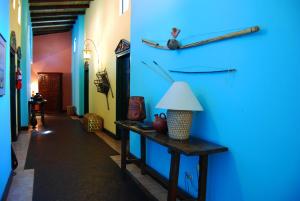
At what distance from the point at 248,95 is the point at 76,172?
2624 mm

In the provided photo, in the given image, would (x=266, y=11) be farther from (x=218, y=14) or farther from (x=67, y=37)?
(x=67, y=37)

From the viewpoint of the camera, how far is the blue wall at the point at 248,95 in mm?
1659

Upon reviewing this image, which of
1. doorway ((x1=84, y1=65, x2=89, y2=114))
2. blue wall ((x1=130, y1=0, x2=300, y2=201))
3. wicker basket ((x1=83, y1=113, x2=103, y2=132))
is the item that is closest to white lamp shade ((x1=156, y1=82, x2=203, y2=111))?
blue wall ((x1=130, y1=0, x2=300, y2=201))

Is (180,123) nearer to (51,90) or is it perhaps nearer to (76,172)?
(76,172)

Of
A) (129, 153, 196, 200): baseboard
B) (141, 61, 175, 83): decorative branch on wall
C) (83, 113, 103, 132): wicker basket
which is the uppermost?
(141, 61, 175, 83): decorative branch on wall

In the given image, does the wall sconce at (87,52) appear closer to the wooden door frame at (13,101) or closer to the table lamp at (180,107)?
the wooden door frame at (13,101)

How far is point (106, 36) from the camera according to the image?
6.60m

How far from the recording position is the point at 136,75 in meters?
4.02

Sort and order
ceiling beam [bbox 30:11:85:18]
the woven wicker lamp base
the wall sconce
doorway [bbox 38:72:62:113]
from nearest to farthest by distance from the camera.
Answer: the woven wicker lamp base
the wall sconce
ceiling beam [bbox 30:11:85:18]
doorway [bbox 38:72:62:113]

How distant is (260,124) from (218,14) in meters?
1.01

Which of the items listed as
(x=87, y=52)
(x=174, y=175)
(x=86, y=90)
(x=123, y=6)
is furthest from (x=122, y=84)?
(x=86, y=90)

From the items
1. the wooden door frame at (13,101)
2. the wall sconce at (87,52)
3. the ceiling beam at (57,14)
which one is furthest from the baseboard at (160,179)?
the ceiling beam at (57,14)

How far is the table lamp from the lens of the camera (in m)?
2.28

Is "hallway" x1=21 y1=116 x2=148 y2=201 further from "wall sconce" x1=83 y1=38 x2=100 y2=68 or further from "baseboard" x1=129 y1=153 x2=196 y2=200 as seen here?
"wall sconce" x1=83 y1=38 x2=100 y2=68
